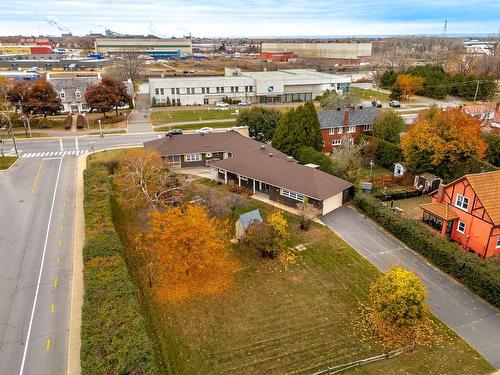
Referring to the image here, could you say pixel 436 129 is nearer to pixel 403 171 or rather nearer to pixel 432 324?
pixel 403 171

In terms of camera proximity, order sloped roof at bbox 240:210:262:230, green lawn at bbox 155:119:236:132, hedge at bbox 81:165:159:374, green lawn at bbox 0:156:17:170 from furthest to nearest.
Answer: green lawn at bbox 155:119:236:132
green lawn at bbox 0:156:17:170
sloped roof at bbox 240:210:262:230
hedge at bbox 81:165:159:374

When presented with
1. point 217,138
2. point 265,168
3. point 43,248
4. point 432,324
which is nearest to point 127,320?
point 43,248

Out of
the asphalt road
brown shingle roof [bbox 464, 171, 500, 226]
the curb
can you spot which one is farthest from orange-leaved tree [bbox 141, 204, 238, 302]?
brown shingle roof [bbox 464, 171, 500, 226]

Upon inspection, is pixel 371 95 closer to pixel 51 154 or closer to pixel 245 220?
pixel 51 154

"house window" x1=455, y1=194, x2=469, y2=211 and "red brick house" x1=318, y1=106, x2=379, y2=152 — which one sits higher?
"red brick house" x1=318, y1=106, x2=379, y2=152

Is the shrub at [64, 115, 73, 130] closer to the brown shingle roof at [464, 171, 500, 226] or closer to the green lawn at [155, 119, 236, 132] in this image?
the green lawn at [155, 119, 236, 132]
